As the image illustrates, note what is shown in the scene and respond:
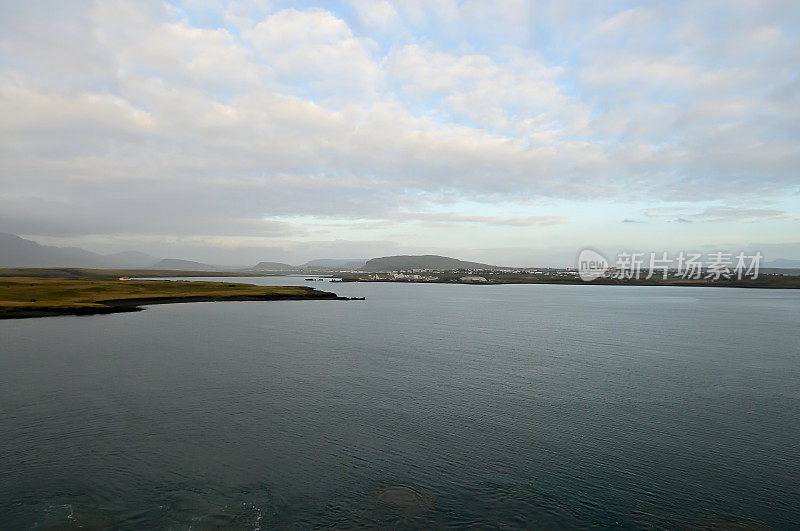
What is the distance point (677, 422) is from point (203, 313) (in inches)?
3194

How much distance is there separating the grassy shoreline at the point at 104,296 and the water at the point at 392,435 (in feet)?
90.5

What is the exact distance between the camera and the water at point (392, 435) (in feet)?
58.4

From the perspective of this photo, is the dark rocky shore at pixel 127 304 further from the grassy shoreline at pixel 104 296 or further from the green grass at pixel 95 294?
the green grass at pixel 95 294

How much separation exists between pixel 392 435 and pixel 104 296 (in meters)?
99.4

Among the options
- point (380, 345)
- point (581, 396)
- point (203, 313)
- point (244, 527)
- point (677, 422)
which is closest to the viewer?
point (244, 527)

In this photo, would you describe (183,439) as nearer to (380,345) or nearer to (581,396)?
(581,396)

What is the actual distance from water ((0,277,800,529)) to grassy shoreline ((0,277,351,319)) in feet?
90.5

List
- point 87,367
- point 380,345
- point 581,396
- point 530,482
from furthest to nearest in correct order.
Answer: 1. point 380,345
2. point 87,367
3. point 581,396
4. point 530,482

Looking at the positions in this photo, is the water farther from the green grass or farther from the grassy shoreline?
the green grass

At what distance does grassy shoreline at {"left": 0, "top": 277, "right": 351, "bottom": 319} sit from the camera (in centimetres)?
7775

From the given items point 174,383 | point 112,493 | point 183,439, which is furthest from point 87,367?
point 112,493

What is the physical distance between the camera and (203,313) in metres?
87.8

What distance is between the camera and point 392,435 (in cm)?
2538

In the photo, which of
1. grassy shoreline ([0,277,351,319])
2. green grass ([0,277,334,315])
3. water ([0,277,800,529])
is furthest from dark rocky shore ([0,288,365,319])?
water ([0,277,800,529])
